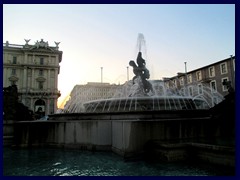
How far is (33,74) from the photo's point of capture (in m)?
56.0

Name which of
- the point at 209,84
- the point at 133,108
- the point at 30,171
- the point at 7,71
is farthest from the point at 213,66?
the point at 7,71

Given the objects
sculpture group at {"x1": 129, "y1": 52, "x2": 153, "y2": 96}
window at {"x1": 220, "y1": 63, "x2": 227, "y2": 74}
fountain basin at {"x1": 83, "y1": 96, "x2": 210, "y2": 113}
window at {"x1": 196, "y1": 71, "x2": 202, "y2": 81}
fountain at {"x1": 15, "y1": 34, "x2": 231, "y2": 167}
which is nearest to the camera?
fountain at {"x1": 15, "y1": 34, "x2": 231, "y2": 167}

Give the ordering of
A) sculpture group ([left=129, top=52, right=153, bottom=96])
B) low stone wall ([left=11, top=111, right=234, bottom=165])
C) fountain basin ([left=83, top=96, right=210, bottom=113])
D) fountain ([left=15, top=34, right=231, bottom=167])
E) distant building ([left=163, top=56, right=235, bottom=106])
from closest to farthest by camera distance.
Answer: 1. low stone wall ([left=11, top=111, right=234, bottom=165])
2. fountain ([left=15, top=34, right=231, bottom=167])
3. fountain basin ([left=83, top=96, right=210, bottom=113])
4. sculpture group ([left=129, top=52, right=153, bottom=96])
5. distant building ([left=163, top=56, right=235, bottom=106])

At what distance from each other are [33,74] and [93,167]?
55976 mm

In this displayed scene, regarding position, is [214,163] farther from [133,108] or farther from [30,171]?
[133,108]

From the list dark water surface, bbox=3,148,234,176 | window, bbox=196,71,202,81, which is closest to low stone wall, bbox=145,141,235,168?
dark water surface, bbox=3,148,234,176

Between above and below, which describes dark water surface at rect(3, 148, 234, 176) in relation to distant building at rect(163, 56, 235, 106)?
below

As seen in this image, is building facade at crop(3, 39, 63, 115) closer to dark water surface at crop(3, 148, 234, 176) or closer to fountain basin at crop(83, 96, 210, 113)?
fountain basin at crop(83, 96, 210, 113)

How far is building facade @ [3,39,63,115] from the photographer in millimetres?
53875

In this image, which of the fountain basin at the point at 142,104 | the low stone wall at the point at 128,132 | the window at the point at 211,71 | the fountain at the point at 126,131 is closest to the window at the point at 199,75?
the window at the point at 211,71

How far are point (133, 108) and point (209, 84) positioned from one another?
3478cm

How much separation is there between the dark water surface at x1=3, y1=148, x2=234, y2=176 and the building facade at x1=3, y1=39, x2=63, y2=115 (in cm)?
5010

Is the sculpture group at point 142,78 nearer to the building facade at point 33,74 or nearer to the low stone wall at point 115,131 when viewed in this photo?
the low stone wall at point 115,131

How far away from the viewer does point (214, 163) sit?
5.55 metres
